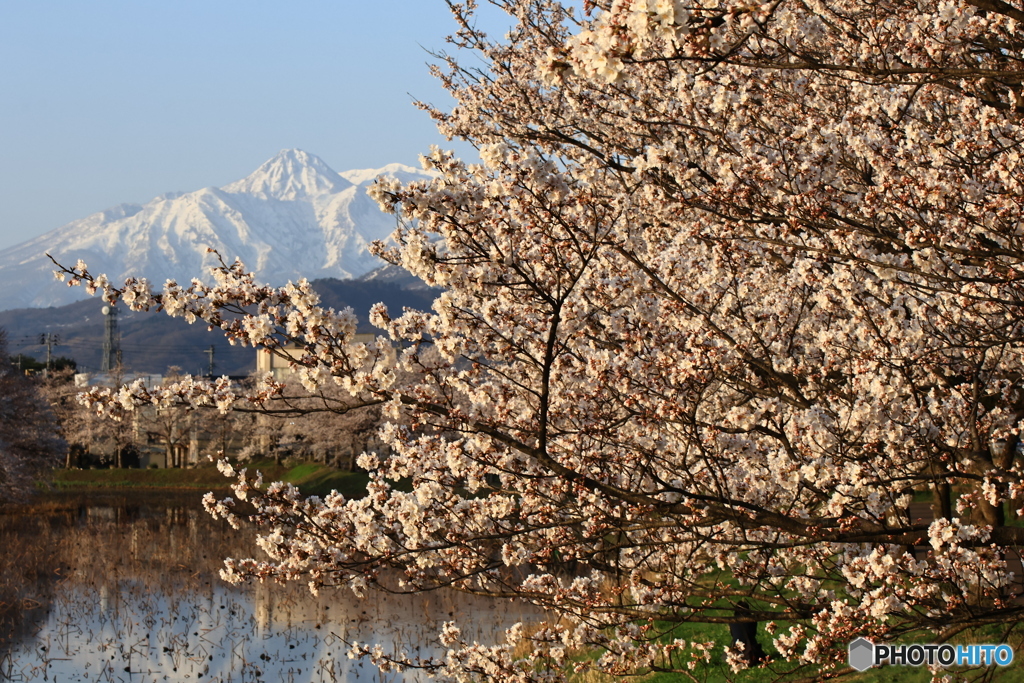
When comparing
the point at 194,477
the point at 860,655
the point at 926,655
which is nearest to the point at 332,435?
the point at 194,477

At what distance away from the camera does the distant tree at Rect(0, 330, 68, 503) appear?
3747 cm

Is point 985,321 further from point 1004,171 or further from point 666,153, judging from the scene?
point 666,153

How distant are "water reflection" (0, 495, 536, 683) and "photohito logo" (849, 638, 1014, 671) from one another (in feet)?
31.5

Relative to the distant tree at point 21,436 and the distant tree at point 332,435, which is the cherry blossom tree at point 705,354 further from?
the distant tree at point 332,435

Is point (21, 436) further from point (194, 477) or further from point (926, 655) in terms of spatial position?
point (926, 655)

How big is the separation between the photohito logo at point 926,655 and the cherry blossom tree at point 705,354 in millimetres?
231

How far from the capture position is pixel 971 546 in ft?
23.5

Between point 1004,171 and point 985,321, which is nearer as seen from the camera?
point 1004,171

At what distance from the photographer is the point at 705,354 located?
8859 millimetres

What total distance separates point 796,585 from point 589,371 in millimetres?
3571

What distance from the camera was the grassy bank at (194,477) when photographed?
62.0m

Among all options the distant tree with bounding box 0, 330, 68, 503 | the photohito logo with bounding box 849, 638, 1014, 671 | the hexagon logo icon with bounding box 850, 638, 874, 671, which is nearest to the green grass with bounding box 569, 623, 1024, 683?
the photohito logo with bounding box 849, 638, 1014, 671

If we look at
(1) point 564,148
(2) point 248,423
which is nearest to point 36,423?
(2) point 248,423

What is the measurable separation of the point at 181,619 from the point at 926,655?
1724 cm
